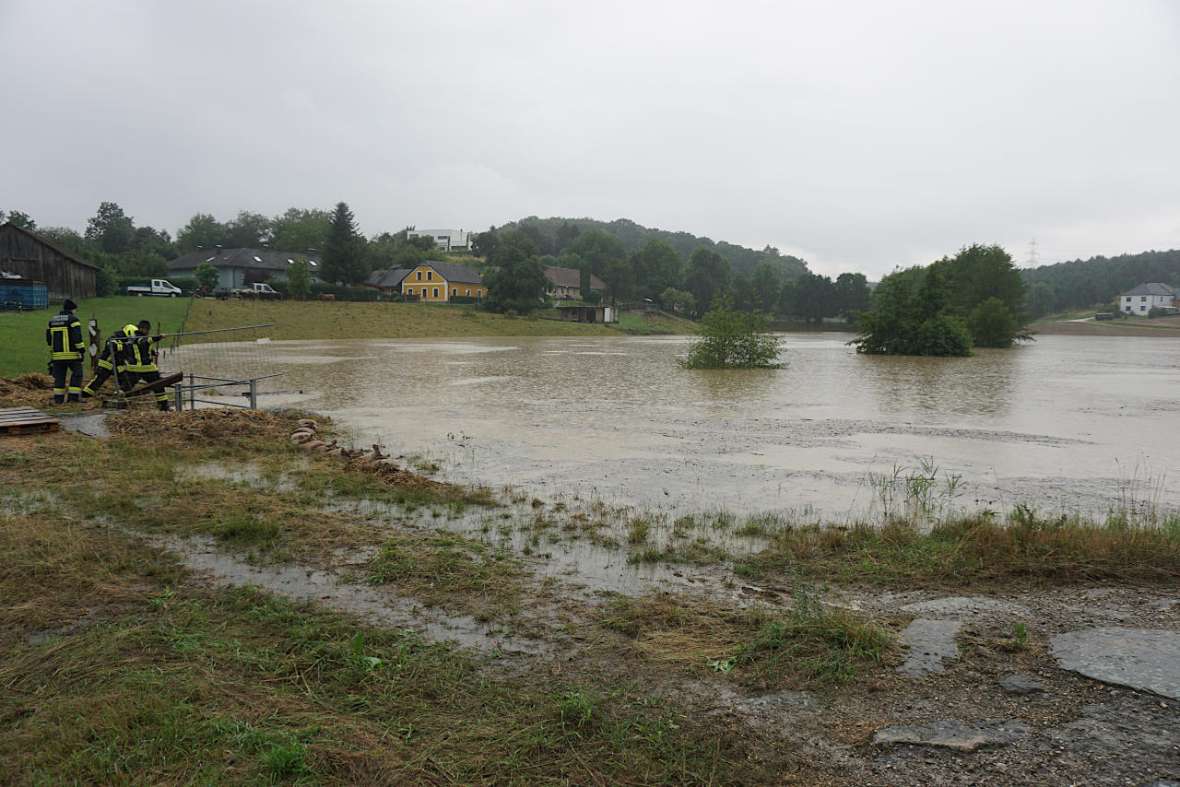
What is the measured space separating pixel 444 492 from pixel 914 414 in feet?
43.5

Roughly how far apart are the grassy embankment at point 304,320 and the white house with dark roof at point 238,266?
23.3 m

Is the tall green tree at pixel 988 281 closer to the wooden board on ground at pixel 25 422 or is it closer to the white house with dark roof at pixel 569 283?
the white house with dark roof at pixel 569 283

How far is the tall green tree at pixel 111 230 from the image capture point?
98.3 metres

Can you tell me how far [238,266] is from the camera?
267ft

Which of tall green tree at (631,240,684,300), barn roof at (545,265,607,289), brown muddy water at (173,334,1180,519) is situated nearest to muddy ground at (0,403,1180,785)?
brown muddy water at (173,334,1180,519)

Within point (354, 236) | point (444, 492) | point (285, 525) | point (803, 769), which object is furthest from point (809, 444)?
point (354, 236)

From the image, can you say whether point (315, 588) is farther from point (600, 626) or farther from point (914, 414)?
point (914, 414)

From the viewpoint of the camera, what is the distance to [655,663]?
4.31m

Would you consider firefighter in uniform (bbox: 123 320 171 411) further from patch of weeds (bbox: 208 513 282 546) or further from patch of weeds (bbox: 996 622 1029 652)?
patch of weeds (bbox: 996 622 1029 652)

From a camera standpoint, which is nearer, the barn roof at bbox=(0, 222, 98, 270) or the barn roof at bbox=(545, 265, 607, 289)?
the barn roof at bbox=(0, 222, 98, 270)

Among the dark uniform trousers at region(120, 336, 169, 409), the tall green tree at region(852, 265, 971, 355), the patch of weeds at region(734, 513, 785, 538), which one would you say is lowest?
the patch of weeds at region(734, 513, 785, 538)

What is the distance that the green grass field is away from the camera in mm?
21444

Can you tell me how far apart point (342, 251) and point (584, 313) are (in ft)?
92.7

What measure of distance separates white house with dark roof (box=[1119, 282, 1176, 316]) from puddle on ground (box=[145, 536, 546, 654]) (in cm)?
15957
